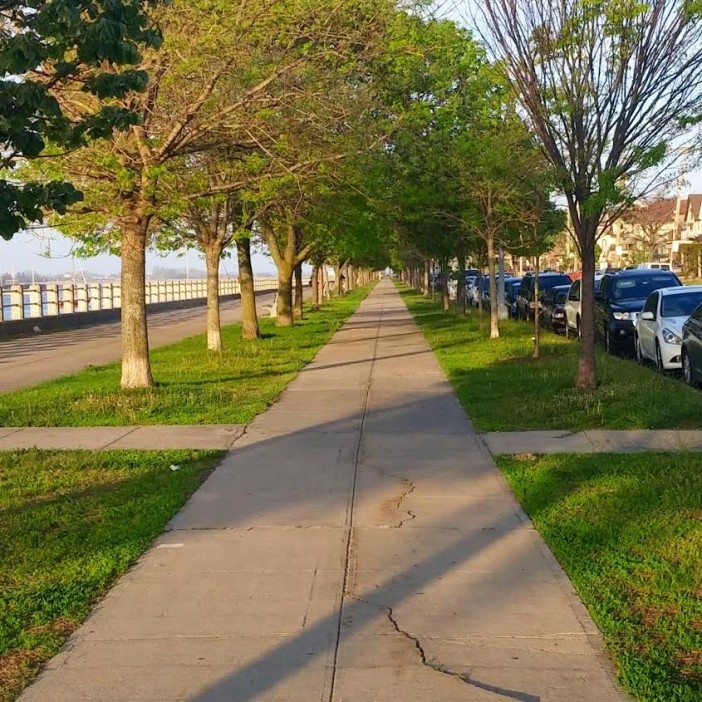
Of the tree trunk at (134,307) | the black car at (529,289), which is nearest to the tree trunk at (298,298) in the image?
the black car at (529,289)

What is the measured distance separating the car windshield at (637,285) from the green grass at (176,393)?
6.83 metres

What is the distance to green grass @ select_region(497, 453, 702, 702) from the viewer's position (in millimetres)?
4715

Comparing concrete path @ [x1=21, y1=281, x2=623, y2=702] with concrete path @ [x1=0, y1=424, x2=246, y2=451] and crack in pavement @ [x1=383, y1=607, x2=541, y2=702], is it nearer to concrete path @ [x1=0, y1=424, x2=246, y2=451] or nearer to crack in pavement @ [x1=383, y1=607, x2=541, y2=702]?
crack in pavement @ [x1=383, y1=607, x2=541, y2=702]

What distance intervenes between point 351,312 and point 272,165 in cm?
3115

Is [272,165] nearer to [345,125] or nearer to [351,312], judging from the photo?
[345,125]

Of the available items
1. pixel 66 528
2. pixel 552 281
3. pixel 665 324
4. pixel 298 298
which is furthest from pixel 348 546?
pixel 298 298

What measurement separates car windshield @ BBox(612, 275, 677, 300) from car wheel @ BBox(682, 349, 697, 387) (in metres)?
6.45

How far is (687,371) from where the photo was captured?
1518 cm

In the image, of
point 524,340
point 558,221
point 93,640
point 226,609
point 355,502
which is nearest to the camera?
point 93,640

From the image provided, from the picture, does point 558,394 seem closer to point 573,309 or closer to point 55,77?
point 55,77

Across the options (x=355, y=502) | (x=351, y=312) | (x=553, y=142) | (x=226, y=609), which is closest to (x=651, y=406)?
(x=553, y=142)

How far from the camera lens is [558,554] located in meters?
6.45

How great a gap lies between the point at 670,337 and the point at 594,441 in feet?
22.2

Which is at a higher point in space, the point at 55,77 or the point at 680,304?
the point at 55,77
